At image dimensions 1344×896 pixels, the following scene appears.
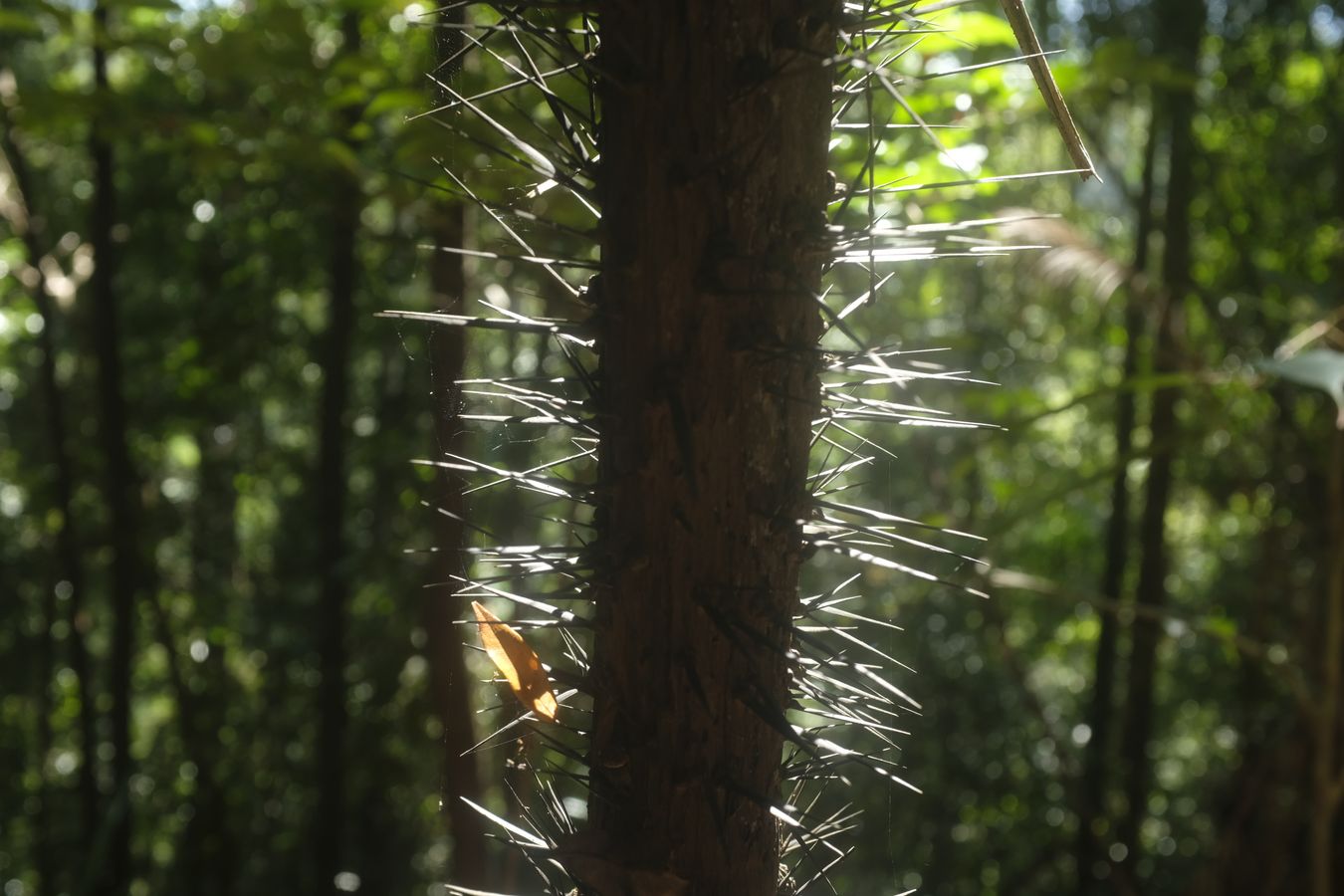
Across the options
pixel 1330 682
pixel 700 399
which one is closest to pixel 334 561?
pixel 1330 682

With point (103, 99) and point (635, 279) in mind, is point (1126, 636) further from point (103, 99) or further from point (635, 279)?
point (635, 279)

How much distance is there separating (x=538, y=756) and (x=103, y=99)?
149 cm

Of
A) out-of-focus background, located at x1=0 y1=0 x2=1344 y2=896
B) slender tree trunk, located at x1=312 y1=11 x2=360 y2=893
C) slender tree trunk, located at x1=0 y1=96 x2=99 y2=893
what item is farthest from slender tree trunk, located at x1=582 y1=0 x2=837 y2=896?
slender tree trunk, located at x1=0 y1=96 x2=99 y2=893

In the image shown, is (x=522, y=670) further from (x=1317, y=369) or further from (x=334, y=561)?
(x=334, y=561)

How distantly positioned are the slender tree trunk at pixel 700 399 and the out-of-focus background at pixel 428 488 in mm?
1512

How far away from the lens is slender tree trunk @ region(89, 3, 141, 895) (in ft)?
8.91

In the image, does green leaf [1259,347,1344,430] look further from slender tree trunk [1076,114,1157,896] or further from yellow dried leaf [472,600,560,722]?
slender tree trunk [1076,114,1157,896]

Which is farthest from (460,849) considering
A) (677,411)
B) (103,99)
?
(677,411)

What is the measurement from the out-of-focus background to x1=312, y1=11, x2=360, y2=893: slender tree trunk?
0.4 inches

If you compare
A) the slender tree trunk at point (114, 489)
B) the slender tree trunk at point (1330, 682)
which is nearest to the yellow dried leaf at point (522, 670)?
the slender tree trunk at point (1330, 682)

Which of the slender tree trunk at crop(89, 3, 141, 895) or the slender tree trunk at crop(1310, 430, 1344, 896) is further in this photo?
the slender tree trunk at crop(89, 3, 141, 895)

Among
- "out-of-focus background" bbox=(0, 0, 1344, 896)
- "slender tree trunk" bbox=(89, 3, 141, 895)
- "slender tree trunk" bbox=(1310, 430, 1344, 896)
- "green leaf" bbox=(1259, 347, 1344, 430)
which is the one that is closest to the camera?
"green leaf" bbox=(1259, 347, 1344, 430)

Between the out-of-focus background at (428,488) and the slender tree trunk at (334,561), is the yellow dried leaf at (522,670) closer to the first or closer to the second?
the out-of-focus background at (428,488)

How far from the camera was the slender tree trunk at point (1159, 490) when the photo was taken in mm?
2945
